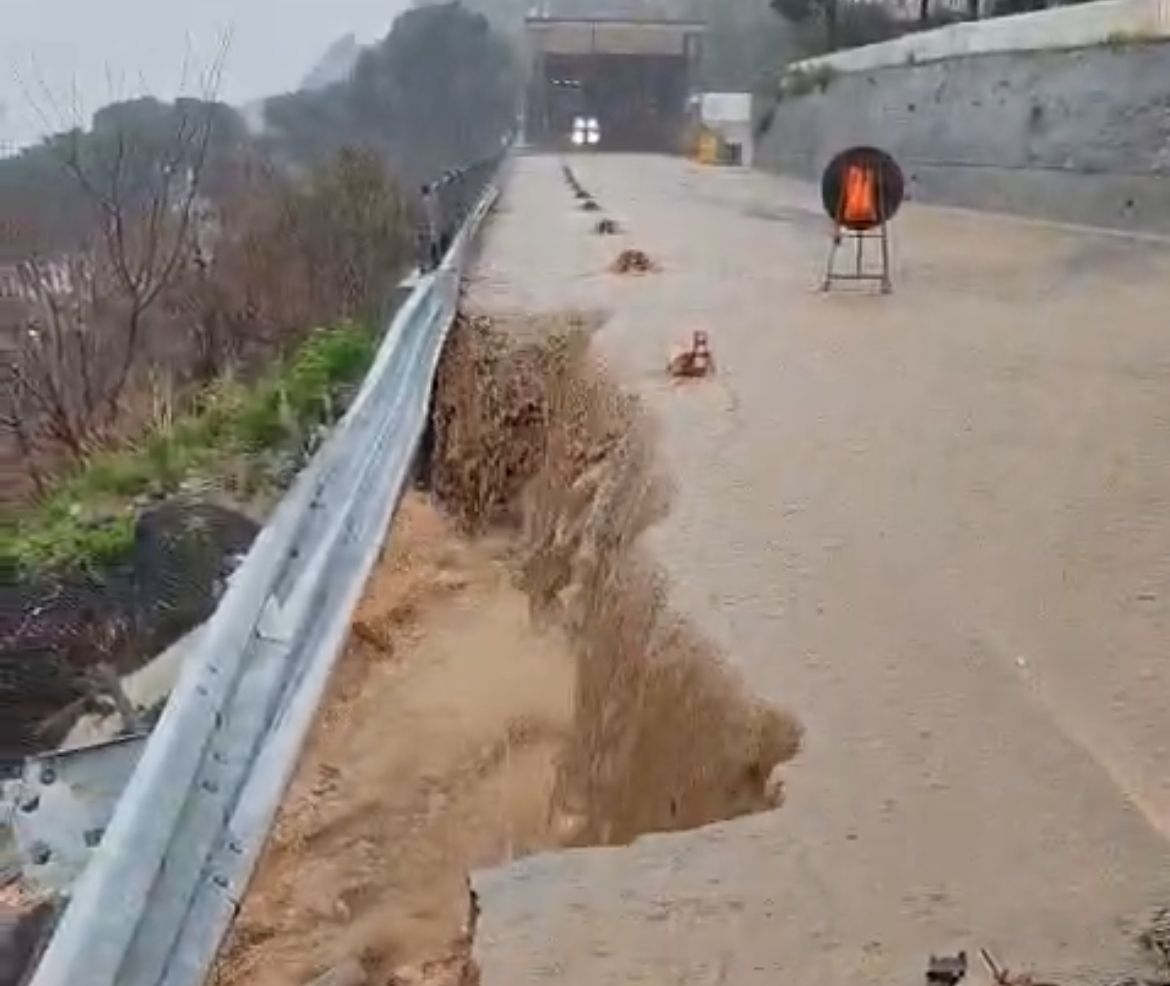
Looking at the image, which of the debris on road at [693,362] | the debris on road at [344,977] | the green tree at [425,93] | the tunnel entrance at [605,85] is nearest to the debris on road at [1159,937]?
the debris on road at [344,977]

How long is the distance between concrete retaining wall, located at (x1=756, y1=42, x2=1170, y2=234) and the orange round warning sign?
4.51 m

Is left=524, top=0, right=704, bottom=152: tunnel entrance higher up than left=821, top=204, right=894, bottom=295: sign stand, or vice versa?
left=524, top=0, right=704, bottom=152: tunnel entrance

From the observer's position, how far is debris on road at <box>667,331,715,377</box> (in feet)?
27.8

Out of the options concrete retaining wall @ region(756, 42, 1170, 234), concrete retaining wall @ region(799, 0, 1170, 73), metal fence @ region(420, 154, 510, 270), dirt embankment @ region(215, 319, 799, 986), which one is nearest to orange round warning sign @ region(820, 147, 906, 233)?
metal fence @ region(420, 154, 510, 270)

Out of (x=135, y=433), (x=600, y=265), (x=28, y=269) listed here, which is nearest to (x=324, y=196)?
(x=28, y=269)

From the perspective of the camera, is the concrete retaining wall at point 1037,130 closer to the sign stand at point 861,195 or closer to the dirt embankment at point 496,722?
the sign stand at point 861,195

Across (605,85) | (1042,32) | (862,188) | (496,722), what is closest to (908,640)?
(496,722)

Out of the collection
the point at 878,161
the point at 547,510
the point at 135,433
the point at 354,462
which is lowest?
the point at 135,433

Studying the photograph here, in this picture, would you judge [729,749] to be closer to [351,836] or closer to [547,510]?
[351,836]

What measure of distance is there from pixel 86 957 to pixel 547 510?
4.99m

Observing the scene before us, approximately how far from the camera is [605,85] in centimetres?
5297

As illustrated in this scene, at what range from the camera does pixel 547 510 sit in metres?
7.68

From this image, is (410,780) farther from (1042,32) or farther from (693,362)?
(1042,32)

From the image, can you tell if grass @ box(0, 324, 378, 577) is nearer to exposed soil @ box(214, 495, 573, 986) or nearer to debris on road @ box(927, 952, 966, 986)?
exposed soil @ box(214, 495, 573, 986)
